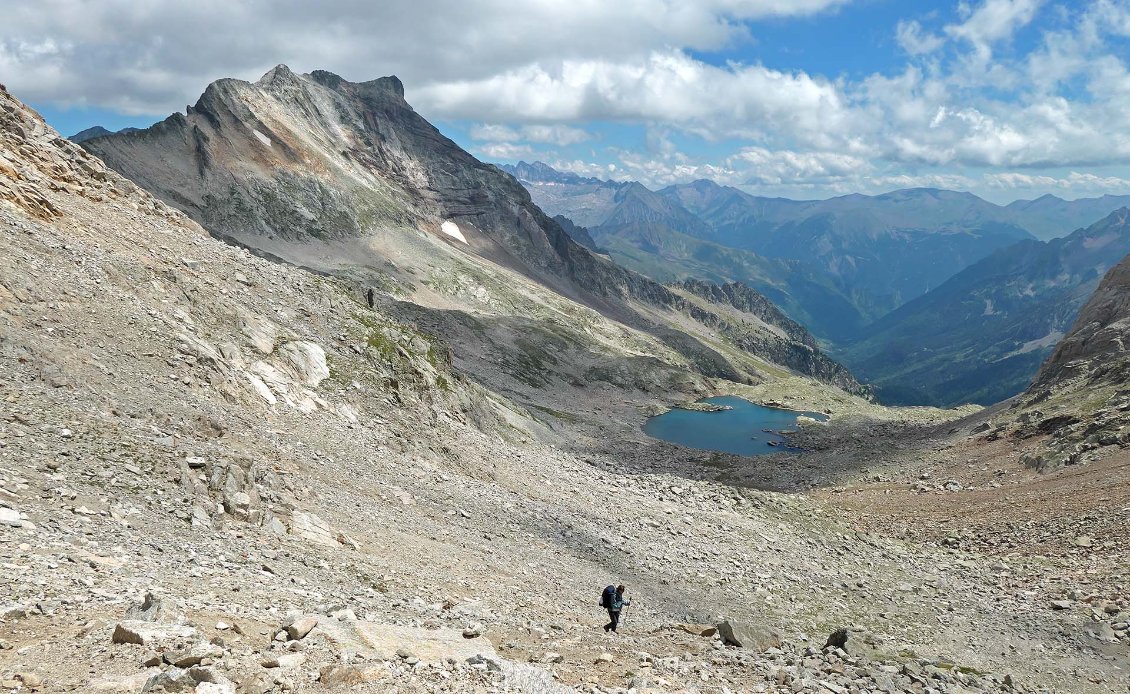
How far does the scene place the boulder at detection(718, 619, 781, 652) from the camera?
72.1 ft

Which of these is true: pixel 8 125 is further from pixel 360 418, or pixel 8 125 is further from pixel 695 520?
pixel 695 520

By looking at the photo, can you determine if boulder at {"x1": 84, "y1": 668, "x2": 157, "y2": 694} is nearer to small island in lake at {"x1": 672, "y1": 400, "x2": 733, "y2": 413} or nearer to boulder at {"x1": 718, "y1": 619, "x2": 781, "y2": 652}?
boulder at {"x1": 718, "y1": 619, "x2": 781, "y2": 652}

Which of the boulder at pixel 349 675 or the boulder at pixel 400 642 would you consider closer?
the boulder at pixel 349 675

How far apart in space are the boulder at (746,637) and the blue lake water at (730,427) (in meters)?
82.6

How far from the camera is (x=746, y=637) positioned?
22344mm

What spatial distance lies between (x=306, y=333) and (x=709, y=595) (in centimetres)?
2944

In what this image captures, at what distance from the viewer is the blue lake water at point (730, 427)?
115 metres

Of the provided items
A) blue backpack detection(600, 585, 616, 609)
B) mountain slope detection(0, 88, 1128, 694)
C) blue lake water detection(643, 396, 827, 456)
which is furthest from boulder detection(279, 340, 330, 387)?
blue lake water detection(643, 396, 827, 456)

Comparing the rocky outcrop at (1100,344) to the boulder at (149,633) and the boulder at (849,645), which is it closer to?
the boulder at (849,645)

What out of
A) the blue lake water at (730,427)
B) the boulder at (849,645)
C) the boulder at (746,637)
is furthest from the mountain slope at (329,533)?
the blue lake water at (730,427)

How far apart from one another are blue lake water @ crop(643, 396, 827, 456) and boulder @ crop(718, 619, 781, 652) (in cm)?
8256

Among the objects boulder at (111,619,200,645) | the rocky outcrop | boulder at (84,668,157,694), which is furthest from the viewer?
the rocky outcrop

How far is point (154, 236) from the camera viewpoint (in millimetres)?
44844

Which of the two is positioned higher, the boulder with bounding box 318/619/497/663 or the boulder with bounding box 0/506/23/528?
the boulder with bounding box 0/506/23/528
